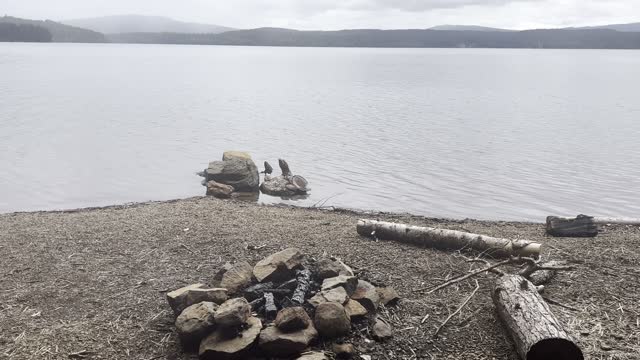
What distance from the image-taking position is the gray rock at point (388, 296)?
286 inches

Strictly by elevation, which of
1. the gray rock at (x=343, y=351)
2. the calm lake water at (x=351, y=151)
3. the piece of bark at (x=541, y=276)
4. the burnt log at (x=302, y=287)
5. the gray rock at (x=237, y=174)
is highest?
the burnt log at (x=302, y=287)

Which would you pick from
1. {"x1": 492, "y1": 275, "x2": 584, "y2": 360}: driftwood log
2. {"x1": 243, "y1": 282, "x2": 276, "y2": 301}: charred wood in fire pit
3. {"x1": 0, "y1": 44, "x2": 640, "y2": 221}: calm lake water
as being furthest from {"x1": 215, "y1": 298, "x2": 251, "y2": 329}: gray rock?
{"x1": 0, "y1": 44, "x2": 640, "y2": 221}: calm lake water

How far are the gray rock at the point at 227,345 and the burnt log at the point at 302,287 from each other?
0.71 meters

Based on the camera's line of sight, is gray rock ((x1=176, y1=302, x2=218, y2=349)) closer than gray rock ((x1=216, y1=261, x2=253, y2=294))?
Yes

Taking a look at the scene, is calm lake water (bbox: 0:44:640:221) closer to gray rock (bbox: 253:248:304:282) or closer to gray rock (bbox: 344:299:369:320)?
gray rock (bbox: 253:248:304:282)

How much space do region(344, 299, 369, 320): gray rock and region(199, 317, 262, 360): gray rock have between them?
1131 mm

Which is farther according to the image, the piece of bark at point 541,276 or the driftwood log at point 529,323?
the piece of bark at point 541,276

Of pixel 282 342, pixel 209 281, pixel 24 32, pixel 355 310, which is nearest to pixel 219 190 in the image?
pixel 209 281

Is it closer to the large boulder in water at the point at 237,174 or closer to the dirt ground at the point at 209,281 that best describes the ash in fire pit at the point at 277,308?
the dirt ground at the point at 209,281

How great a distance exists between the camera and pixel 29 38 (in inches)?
7052

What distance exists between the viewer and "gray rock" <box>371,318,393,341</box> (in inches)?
257

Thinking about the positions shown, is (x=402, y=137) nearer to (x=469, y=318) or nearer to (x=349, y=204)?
(x=349, y=204)

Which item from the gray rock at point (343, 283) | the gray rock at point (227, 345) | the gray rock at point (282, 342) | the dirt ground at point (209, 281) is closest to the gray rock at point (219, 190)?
the dirt ground at point (209, 281)

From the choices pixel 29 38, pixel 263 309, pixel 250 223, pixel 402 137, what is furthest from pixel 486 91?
pixel 29 38
